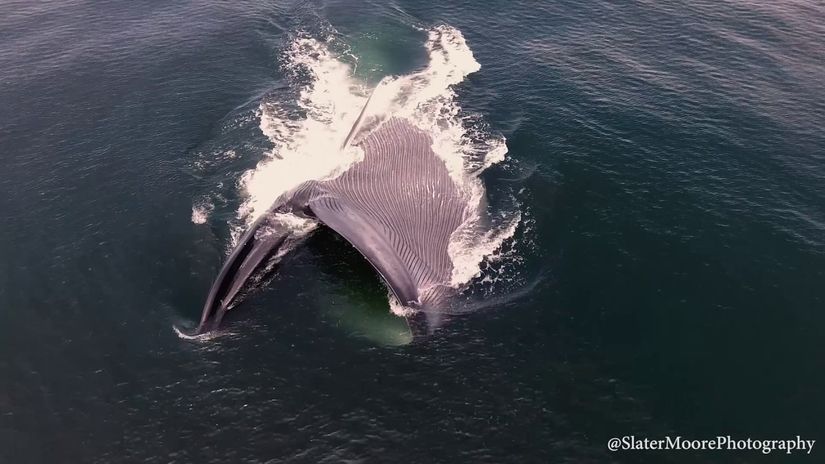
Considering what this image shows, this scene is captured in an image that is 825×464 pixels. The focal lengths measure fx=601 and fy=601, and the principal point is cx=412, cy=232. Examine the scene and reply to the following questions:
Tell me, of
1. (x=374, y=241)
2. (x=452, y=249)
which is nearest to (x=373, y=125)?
(x=452, y=249)

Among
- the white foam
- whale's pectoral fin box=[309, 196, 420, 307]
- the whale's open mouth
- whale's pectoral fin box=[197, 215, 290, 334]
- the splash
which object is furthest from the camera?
the white foam

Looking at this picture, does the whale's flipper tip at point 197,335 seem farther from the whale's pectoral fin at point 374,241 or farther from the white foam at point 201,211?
the white foam at point 201,211

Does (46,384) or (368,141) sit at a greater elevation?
(368,141)

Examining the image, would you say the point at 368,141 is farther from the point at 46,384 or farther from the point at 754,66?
the point at 754,66

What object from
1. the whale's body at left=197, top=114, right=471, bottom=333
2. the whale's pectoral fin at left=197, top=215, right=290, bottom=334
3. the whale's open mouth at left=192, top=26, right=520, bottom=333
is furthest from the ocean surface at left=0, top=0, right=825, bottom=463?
the whale's body at left=197, top=114, right=471, bottom=333

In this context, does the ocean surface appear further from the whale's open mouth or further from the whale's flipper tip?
the whale's open mouth

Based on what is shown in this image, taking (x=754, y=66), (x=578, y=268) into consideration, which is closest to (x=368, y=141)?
(x=578, y=268)
